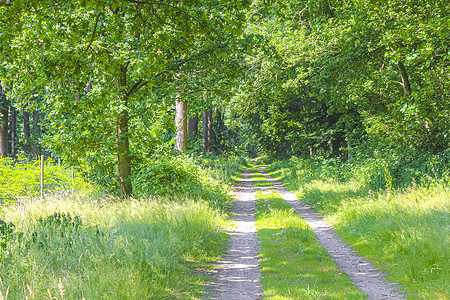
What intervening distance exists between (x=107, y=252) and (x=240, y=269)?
8.12 ft

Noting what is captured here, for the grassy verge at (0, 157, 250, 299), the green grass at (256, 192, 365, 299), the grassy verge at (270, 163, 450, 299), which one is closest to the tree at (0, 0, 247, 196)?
the grassy verge at (0, 157, 250, 299)

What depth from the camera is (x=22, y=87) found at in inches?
339

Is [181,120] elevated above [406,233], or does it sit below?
above

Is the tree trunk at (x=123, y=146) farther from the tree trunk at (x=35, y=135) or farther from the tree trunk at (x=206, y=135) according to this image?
the tree trunk at (x=35, y=135)

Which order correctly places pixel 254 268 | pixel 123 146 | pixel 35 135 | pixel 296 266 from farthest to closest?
pixel 35 135 < pixel 123 146 < pixel 254 268 < pixel 296 266

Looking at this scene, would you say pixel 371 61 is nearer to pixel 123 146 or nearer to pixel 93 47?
pixel 123 146

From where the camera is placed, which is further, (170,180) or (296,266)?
(170,180)

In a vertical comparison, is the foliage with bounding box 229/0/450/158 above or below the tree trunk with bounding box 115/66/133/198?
above

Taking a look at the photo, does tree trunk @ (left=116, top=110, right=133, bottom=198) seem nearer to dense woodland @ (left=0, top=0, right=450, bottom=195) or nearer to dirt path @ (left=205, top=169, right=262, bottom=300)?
dense woodland @ (left=0, top=0, right=450, bottom=195)

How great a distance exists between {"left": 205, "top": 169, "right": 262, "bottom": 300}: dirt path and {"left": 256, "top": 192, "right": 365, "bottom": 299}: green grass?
17 cm

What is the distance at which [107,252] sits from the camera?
5.46 metres

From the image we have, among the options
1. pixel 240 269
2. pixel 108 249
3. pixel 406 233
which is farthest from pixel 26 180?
pixel 406 233

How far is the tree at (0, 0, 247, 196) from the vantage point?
6.54 m

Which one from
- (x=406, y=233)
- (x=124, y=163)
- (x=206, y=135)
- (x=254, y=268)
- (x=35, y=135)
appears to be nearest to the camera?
(x=254, y=268)
